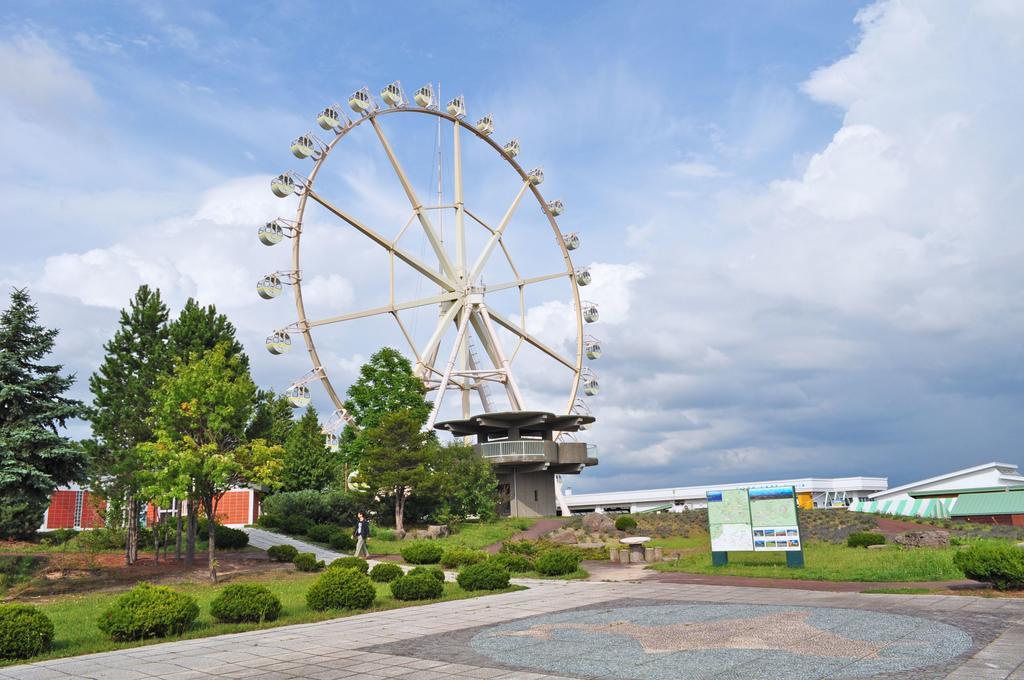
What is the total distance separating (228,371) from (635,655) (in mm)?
19541

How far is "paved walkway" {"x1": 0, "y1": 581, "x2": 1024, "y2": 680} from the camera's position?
31.5 ft

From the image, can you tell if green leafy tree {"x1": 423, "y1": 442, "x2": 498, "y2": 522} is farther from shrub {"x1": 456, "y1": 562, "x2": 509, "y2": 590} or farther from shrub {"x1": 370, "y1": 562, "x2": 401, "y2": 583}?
shrub {"x1": 456, "y1": 562, "x2": 509, "y2": 590}

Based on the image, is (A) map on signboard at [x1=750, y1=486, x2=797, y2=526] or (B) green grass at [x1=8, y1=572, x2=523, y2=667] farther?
(A) map on signboard at [x1=750, y1=486, x2=797, y2=526]

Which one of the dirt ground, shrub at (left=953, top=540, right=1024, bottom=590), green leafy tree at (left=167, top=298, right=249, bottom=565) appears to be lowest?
the dirt ground

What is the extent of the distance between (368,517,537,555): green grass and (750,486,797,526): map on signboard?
14.7 metres

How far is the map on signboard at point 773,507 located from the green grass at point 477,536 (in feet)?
48.2


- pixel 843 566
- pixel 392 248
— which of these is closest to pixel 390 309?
pixel 392 248

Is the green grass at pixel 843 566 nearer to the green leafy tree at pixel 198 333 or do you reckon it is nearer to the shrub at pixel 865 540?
the shrub at pixel 865 540

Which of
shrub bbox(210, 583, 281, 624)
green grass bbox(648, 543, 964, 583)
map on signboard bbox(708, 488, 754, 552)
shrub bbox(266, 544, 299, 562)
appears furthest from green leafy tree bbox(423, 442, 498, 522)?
shrub bbox(210, 583, 281, 624)

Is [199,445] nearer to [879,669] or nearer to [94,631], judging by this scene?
[94,631]

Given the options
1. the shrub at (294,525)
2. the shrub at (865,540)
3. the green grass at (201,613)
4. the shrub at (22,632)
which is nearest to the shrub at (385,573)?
the green grass at (201,613)

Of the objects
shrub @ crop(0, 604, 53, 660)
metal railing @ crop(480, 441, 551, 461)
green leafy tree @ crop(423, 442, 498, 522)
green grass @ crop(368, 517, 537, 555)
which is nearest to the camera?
shrub @ crop(0, 604, 53, 660)

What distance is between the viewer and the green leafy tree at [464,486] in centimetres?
4319

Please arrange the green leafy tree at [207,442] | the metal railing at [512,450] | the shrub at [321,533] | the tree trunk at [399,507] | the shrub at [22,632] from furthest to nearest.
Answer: the metal railing at [512,450] → the tree trunk at [399,507] → the shrub at [321,533] → the green leafy tree at [207,442] → the shrub at [22,632]
